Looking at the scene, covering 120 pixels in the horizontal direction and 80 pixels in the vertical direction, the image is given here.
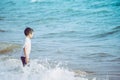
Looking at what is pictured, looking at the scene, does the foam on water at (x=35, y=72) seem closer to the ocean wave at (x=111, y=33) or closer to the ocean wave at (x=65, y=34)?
the ocean wave at (x=65, y=34)

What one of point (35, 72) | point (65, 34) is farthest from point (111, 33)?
point (35, 72)

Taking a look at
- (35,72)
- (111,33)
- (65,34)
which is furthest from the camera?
(65,34)

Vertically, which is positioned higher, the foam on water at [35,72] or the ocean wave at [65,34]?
the ocean wave at [65,34]

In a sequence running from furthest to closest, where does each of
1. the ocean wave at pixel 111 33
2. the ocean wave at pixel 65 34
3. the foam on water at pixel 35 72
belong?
the ocean wave at pixel 65 34
the ocean wave at pixel 111 33
the foam on water at pixel 35 72

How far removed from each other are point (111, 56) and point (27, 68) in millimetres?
3402

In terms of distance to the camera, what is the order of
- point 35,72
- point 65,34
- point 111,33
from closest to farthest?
point 35,72 → point 111,33 → point 65,34

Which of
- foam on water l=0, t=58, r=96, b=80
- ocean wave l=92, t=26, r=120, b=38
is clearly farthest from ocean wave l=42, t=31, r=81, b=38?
foam on water l=0, t=58, r=96, b=80

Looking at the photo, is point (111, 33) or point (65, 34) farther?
point (65, 34)

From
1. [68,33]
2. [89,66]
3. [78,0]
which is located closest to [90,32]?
[68,33]

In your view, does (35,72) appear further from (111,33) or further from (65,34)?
(111,33)

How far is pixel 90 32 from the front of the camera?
50.2 feet

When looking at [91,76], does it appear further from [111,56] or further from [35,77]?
[111,56]

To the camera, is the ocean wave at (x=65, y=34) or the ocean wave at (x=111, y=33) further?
the ocean wave at (x=65, y=34)

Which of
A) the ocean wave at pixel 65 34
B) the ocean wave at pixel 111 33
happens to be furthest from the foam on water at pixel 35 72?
the ocean wave at pixel 111 33
